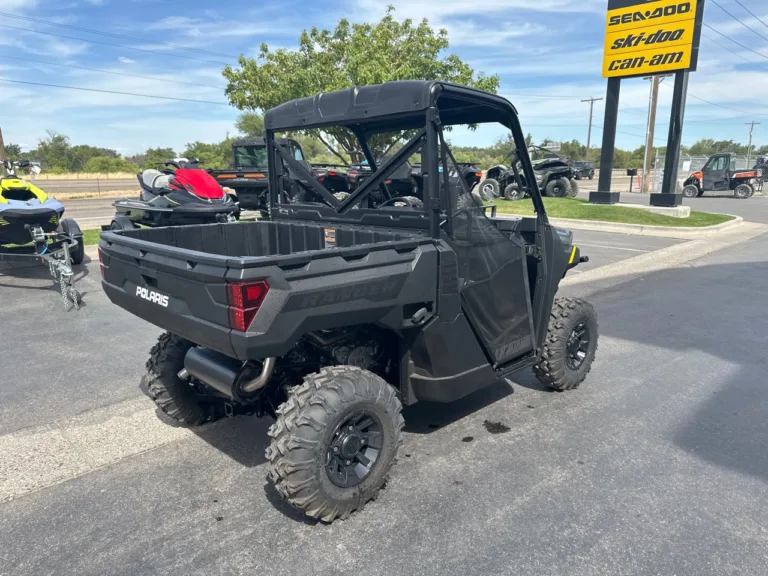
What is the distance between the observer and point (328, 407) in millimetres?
2568

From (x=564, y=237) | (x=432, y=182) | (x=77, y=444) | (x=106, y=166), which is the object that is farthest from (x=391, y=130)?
(x=106, y=166)

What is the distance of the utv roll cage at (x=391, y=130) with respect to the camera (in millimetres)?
2900

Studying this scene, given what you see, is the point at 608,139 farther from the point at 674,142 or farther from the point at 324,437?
the point at 324,437

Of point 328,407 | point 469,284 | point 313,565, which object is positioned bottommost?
point 313,565

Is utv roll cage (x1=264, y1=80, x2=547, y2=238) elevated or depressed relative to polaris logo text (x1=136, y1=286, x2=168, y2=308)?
elevated

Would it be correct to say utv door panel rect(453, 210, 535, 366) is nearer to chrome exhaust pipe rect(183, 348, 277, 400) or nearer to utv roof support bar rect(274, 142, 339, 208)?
utv roof support bar rect(274, 142, 339, 208)

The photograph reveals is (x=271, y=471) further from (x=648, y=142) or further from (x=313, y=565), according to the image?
(x=648, y=142)

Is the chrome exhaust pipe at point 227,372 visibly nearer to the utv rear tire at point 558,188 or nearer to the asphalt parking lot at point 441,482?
the asphalt parking lot at point 441,482

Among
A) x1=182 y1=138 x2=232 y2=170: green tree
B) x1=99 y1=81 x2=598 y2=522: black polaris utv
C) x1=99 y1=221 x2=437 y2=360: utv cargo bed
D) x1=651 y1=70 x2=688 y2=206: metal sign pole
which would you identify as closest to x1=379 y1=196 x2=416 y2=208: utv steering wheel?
x1=99 y1=81 x2=598 y2=522: black polaris utv

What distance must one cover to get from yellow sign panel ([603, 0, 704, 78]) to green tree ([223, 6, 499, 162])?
6.38 meters

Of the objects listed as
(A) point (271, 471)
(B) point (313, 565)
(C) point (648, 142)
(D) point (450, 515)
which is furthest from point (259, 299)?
(C) point (648, 142)

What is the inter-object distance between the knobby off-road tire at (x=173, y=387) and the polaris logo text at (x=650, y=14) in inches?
657

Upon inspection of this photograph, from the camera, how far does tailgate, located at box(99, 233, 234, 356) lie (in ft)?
7.79

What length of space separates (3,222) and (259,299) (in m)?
6.99
